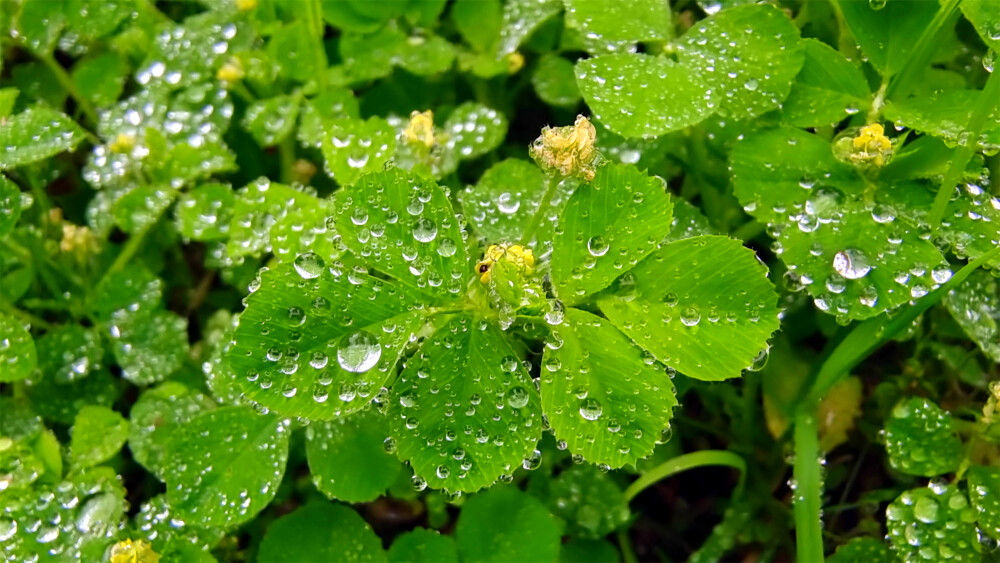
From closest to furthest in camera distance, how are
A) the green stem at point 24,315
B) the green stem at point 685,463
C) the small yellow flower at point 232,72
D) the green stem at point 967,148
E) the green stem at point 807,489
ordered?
the green stem at point 967,148
the green stem at point 807,489
the green stem at point 685,463
the green stem at point 24,315
the small yellow flower at point 232,72

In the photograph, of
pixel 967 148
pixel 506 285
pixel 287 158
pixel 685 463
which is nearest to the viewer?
pixel 506 285

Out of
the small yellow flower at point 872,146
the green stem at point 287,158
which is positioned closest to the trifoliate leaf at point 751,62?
the small yellow flower at point 872,146

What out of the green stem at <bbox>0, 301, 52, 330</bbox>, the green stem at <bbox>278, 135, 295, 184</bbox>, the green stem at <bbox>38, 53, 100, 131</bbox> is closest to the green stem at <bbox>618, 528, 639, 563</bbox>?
the green stem at <bbox>278, 135, 295, 184</bbox>

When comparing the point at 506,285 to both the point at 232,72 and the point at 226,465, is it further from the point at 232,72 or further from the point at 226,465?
the point at 232,72

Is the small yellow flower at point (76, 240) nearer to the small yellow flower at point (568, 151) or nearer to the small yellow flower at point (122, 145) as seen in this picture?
the small yellow flower at point (122, 145)

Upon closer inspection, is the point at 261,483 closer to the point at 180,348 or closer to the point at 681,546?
the point at 180,348

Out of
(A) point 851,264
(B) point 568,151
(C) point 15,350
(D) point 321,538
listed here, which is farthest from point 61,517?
(A) point 851,264

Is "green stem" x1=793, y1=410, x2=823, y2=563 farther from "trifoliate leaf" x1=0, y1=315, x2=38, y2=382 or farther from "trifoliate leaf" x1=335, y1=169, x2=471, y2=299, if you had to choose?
"trifoliate leaf" x1=0, y1=315, x2=38, y2=382
